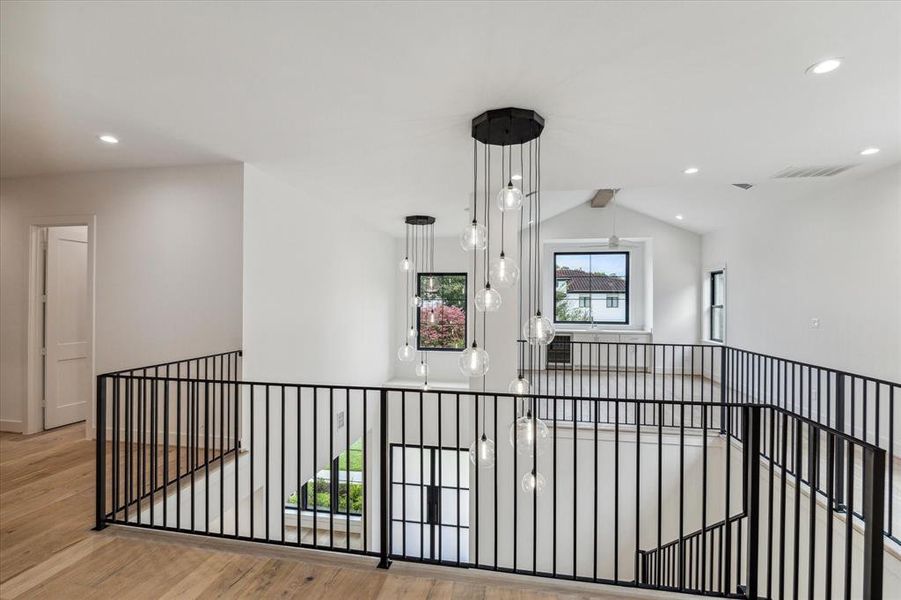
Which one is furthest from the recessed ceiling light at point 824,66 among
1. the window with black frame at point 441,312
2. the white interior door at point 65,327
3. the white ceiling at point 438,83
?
the window with black frame at point 441,312

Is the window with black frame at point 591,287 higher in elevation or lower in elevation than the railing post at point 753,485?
higher

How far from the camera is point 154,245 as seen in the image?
14.3 feet

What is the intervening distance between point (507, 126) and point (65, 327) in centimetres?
532

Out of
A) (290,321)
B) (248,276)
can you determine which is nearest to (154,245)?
(248,276)

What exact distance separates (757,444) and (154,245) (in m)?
4.97

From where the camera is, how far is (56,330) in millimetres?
4949

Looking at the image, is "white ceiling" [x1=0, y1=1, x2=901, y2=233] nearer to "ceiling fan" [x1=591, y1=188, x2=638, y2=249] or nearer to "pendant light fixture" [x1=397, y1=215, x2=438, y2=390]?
"ceiling fan" [x1=591, y1=188, x2=638, y2=249]

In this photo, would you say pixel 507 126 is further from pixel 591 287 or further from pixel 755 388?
pixel 591 287

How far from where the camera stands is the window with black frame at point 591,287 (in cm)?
920

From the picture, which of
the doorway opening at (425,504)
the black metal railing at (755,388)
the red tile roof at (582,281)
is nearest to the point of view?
the black metal railing at (755,388)

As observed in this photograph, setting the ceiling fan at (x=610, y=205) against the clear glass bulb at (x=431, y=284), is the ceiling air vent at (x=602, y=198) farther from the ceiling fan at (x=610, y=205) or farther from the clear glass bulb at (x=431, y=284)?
the clear glass bulb at (x=431, y=284)

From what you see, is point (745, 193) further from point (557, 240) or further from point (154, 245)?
point (154, 245)

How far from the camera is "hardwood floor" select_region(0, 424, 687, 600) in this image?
2.27 m

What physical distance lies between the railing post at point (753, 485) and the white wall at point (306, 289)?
3.92 metres
